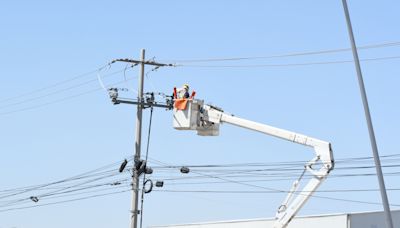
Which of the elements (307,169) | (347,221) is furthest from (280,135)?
(347,221)

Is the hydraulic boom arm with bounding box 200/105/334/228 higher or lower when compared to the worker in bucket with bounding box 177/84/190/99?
lower

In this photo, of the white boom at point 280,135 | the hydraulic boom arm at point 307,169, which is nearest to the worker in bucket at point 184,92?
the white boom at point 280,135

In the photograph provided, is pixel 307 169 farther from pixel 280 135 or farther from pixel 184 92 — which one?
pixel 184 92

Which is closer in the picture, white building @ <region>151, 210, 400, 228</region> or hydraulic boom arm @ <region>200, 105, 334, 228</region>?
hydraulic boom arm @ <region>200, 105, 334, 228</region>

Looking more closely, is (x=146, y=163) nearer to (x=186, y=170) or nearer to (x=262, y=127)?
(x=186, y=170)

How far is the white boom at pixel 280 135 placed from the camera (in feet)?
84.3

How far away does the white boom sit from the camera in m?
25.7

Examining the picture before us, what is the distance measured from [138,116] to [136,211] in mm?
A: 4293

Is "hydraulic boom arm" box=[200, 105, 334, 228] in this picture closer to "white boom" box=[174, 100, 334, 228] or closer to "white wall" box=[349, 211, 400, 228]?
"white boom" box=[174, 100, 334, 228]

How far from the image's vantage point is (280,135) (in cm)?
2717

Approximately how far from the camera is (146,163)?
108ft

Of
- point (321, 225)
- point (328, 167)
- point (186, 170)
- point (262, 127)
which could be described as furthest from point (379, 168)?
point (186, 170)

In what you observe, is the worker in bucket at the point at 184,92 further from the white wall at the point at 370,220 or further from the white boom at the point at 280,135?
the white wall at the point at 370,220

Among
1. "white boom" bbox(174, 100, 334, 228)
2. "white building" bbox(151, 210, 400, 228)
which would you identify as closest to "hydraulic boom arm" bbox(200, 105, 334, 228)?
"white boom" bbox(174, 100, 334, 228)
